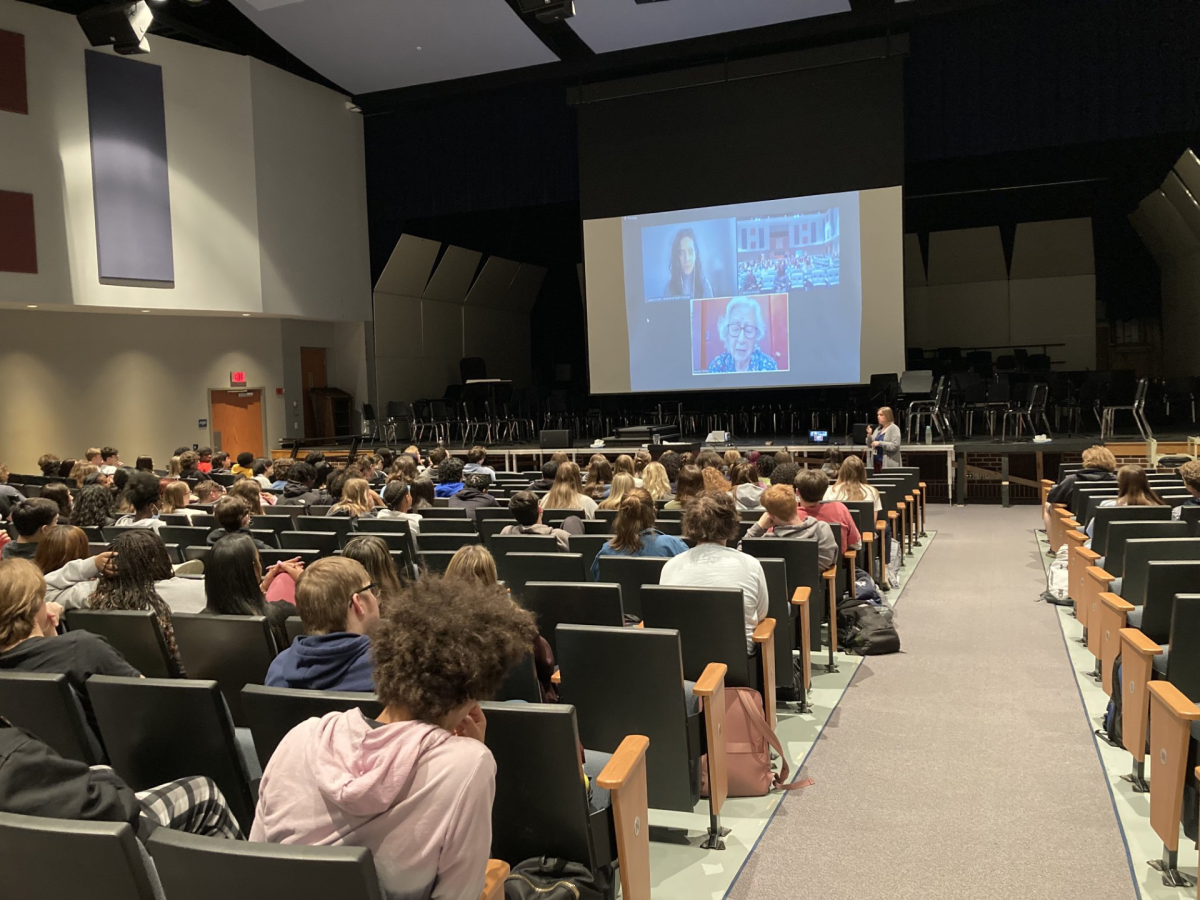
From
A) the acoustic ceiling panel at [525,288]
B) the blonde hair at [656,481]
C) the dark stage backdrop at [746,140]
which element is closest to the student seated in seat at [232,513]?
the blonde hair at [656,481]

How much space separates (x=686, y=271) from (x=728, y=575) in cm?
1180

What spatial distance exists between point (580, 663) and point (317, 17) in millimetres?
13985

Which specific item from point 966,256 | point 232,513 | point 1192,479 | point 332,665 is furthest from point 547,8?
point 966,256

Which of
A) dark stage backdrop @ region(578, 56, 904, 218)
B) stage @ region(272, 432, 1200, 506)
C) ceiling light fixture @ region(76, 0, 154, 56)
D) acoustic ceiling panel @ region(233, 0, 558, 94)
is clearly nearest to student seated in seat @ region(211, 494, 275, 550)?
stage @ region(272, 432, 1200, 506)

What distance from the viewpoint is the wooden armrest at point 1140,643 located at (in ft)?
10.6

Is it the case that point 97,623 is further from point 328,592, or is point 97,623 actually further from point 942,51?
point 942,51

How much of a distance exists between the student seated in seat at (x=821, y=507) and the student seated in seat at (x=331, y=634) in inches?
131

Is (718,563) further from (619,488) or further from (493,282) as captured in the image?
(493,282)

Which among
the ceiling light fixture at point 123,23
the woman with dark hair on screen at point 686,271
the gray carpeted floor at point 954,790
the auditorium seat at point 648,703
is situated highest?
the ceiling light fixture at point 123,23

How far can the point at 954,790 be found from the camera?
11.4ft

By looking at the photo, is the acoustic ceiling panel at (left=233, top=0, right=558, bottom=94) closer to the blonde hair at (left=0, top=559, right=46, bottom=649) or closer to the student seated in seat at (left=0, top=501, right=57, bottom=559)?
the student seated in seat at (left=0, top=501, right=57, bottom=559)

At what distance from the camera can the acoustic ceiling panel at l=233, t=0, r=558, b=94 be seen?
14.0m

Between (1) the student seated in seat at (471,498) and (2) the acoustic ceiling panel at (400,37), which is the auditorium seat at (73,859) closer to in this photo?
(1) the student seated in seat at (471,498)

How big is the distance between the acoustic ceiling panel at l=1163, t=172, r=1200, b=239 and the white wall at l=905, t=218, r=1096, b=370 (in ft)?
7.82
